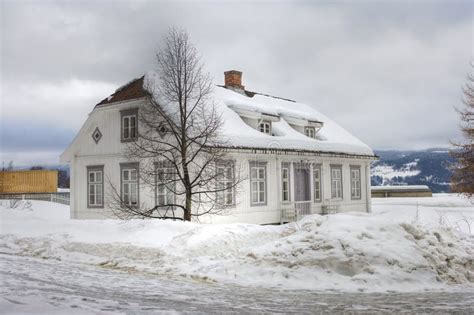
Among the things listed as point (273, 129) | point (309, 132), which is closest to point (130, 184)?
point (273, 129)

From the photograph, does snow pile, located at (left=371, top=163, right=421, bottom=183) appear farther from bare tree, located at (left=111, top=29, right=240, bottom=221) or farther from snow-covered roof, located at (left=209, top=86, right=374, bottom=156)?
bare tree, located at (left=111, top=29, right=240, bottom=221)

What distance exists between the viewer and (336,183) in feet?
91.1

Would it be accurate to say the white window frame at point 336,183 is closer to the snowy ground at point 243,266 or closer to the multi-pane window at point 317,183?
the multi-pane window at point 317,183

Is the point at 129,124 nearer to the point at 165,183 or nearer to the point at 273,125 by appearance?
the point at 165,183

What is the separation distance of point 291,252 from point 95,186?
13858mm

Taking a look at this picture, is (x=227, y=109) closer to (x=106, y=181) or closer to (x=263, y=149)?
(x=263, y=149)

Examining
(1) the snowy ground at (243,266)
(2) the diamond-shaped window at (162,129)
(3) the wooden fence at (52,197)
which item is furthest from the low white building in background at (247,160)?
(3) the wooden fence at (52,197)

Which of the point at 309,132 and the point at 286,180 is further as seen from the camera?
the point at 309,132

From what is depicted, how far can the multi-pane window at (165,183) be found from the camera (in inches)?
746

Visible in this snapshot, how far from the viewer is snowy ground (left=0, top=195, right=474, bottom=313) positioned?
8.91 meters

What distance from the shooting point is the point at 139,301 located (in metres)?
8.54

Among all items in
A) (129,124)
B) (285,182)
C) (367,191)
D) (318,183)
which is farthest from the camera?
(367,191)

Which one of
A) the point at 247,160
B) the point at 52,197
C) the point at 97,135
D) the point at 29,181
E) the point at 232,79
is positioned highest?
the point at 232,79

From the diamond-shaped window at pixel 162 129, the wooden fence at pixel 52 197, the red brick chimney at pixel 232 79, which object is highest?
the red brick chimney at pixel 232 79
